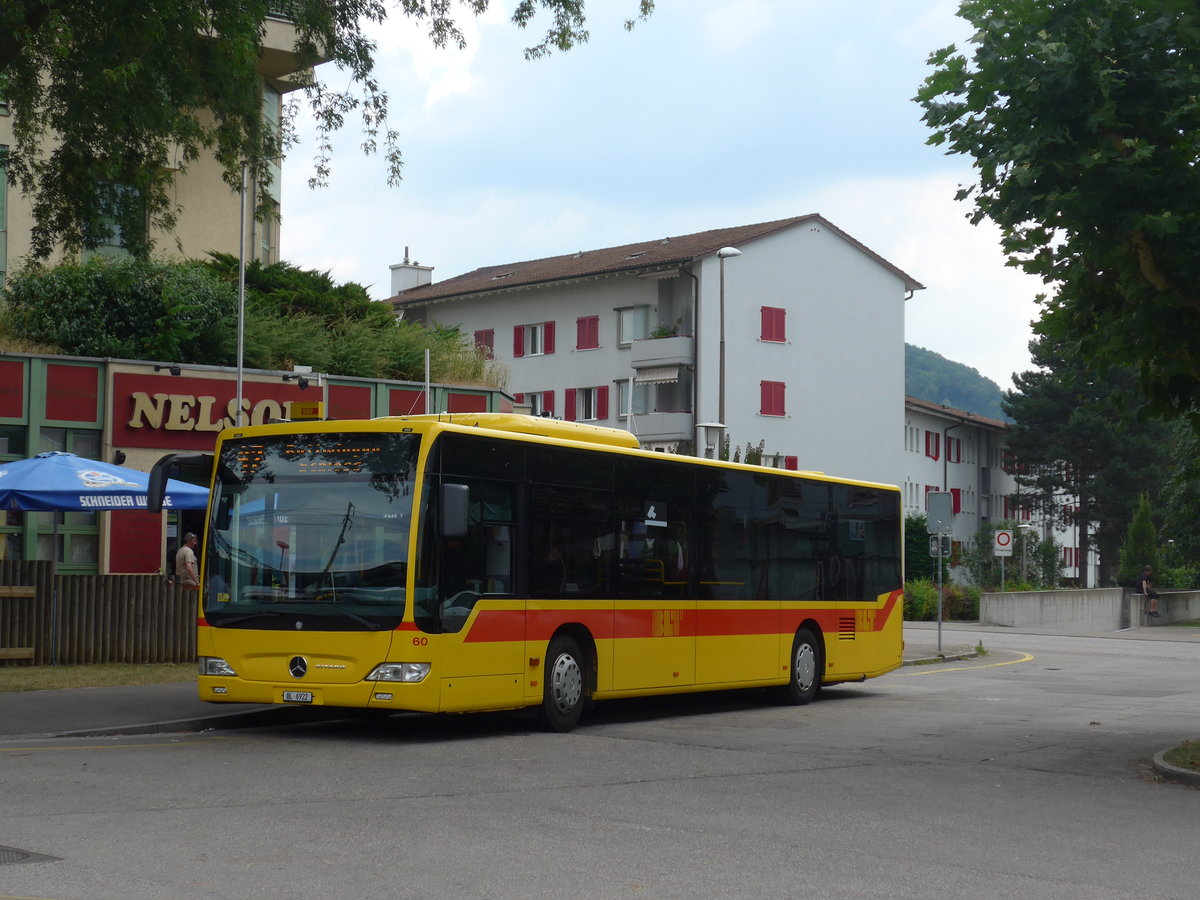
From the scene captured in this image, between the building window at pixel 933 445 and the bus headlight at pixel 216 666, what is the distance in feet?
222

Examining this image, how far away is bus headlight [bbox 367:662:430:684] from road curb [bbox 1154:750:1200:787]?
6023mm

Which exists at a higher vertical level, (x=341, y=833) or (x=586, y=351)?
(x=586, y=351)

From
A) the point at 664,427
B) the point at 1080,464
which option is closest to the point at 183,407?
the point at 664,427

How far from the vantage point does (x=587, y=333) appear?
64.9m

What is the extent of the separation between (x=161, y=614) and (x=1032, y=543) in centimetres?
4862

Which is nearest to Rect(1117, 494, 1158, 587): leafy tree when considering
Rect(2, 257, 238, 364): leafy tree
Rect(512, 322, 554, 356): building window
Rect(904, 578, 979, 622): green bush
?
Rect(904, 578, 979, 622): green bush

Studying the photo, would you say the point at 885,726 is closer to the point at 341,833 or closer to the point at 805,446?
the point at 341,833

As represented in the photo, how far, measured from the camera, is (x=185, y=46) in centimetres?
1636

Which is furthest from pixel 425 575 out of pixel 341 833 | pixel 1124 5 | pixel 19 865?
pixel 1124 5

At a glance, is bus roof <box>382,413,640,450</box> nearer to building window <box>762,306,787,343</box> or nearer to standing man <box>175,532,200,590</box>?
standing man <box>175,532,200,590</box>

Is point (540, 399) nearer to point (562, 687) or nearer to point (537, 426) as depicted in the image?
point (537, 426)

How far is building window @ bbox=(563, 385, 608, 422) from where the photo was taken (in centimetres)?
6419

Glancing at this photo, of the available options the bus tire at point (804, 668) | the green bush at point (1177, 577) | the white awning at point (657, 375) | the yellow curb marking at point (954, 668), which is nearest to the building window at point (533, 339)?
the white awning at point (657, 375)

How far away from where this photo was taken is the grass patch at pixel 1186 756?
12709mm
